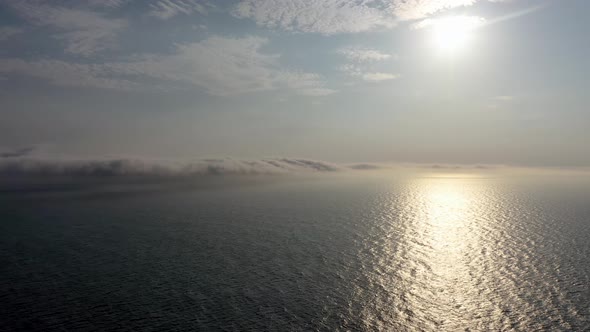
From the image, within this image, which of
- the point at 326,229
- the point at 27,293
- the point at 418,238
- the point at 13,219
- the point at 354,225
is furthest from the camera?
the point at 13,219

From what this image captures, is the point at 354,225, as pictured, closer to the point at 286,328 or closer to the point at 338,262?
the point at 338,262

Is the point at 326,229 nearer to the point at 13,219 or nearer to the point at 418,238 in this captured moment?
the point at 418,238

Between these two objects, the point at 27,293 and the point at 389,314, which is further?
the point at 27,293


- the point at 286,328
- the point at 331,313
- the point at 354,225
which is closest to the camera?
the point at 286,328

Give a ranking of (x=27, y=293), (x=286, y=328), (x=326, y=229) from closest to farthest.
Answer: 1. (x=286, y=328)
2. (x=27, y=293)
3. (x=326, y=229)

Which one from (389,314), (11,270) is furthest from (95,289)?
(389,314)

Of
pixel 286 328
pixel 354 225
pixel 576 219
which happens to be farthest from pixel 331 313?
pixel 576 219
